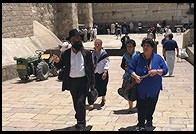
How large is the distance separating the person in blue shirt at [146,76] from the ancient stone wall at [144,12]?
3729 cm

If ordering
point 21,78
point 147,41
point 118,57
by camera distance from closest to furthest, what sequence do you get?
point 147,41 → point 21,78 → point 118,57

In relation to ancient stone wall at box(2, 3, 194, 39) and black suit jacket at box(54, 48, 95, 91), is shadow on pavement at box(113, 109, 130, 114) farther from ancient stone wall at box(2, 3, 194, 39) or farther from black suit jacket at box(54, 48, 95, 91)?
ancient stone wall at box(2, 3, 194, 39)

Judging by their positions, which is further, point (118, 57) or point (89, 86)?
point (118, 57)

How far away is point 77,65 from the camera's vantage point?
5.80 meters

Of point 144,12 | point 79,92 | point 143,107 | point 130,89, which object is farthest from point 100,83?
point 144,12

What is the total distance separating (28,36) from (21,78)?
5.49 m

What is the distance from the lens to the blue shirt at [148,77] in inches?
218

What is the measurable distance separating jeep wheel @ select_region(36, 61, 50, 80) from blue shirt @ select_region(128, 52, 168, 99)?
5.99 metres

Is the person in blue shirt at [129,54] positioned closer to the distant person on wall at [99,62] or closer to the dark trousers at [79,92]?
the distant person on wall at [99,62]

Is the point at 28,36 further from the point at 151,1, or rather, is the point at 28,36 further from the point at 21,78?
the point at 151,1

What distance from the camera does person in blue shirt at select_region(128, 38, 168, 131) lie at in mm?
5527

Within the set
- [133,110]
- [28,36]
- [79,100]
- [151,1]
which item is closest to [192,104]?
[133,110]

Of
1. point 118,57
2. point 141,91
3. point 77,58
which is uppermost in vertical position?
point 77,58

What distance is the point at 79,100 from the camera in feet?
18.8
